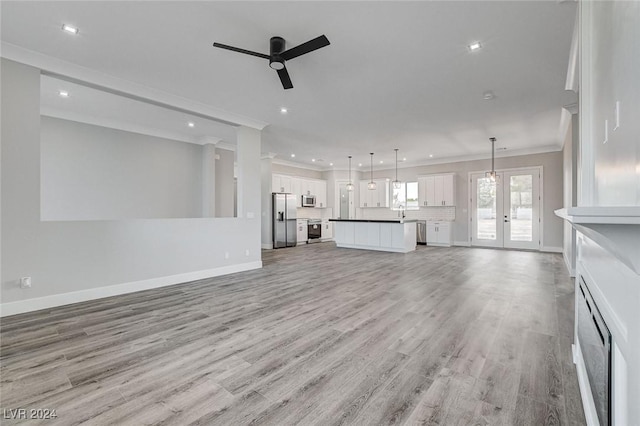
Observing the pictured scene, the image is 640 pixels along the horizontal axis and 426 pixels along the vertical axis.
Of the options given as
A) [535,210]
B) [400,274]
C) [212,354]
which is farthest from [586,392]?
[535,210]

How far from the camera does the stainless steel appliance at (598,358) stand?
1141 millimetres

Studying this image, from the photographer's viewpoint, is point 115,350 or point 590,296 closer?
point 590,296

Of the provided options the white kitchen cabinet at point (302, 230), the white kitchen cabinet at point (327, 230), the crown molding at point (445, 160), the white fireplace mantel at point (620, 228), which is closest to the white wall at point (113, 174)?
the crown molding at point (445, 160)

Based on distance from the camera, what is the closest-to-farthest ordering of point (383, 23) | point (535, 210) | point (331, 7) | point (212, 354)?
point (212, 354) → point (331, 7) → point (383, 23) → point (535, 210)

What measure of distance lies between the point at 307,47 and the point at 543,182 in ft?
28.1

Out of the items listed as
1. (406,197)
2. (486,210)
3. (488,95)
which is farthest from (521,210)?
(488,95)

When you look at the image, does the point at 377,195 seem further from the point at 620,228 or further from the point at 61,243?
the point at 620,228

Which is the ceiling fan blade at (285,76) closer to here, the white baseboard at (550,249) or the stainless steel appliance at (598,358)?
the stainless steel appliance at (598,358)

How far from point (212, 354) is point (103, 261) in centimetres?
281

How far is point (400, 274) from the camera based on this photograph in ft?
17.8

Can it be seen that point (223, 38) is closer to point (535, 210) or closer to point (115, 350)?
point (115, 350)

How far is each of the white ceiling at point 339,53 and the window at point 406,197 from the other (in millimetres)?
5181

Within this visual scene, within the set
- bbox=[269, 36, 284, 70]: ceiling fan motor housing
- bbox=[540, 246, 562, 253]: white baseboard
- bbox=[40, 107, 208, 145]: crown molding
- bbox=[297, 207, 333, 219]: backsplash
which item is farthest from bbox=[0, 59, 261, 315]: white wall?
bbox=[540, 246, 562, 253]: white baseboard

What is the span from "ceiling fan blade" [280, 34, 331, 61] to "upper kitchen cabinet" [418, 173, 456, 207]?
831 cm
